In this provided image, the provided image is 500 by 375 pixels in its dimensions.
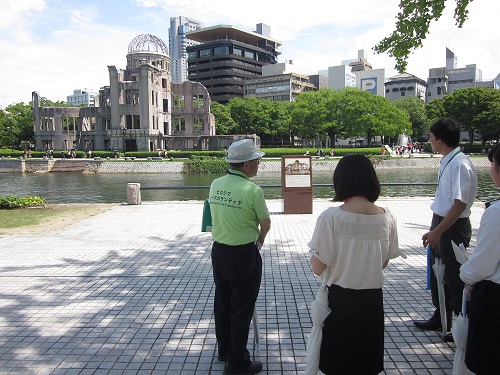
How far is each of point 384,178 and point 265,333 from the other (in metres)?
30.3

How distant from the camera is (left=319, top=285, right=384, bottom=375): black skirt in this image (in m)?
2.64

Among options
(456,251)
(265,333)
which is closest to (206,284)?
(265,333)

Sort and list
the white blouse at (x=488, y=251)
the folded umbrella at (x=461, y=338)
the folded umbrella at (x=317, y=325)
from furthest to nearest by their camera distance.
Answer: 1. the folded umbrella at (x=461, y=338)
2. the folded umbrella at (x=317, y=325)
3. the white blouse at (x=488, y=251)

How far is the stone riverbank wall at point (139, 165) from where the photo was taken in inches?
1586

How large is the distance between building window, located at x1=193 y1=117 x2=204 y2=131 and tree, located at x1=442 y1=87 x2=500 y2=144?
3960cm

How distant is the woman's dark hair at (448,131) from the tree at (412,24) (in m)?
4.32

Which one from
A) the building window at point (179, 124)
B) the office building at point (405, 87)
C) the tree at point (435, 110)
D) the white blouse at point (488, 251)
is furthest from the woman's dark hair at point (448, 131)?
the office building at point (405, 87)

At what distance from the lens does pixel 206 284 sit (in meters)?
6.03

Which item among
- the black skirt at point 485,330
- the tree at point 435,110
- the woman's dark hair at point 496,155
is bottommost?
the black skirt at point 485,330

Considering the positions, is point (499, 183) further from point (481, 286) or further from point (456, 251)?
point (456, 251)

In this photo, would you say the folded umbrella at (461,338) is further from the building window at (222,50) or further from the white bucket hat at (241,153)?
the building window at (222,50)

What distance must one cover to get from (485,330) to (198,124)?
69136 mm

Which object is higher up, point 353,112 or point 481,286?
point 353,112

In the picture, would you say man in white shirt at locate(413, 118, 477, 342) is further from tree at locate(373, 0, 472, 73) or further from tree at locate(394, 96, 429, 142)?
tree at locate(394, 96, 429, 142)
